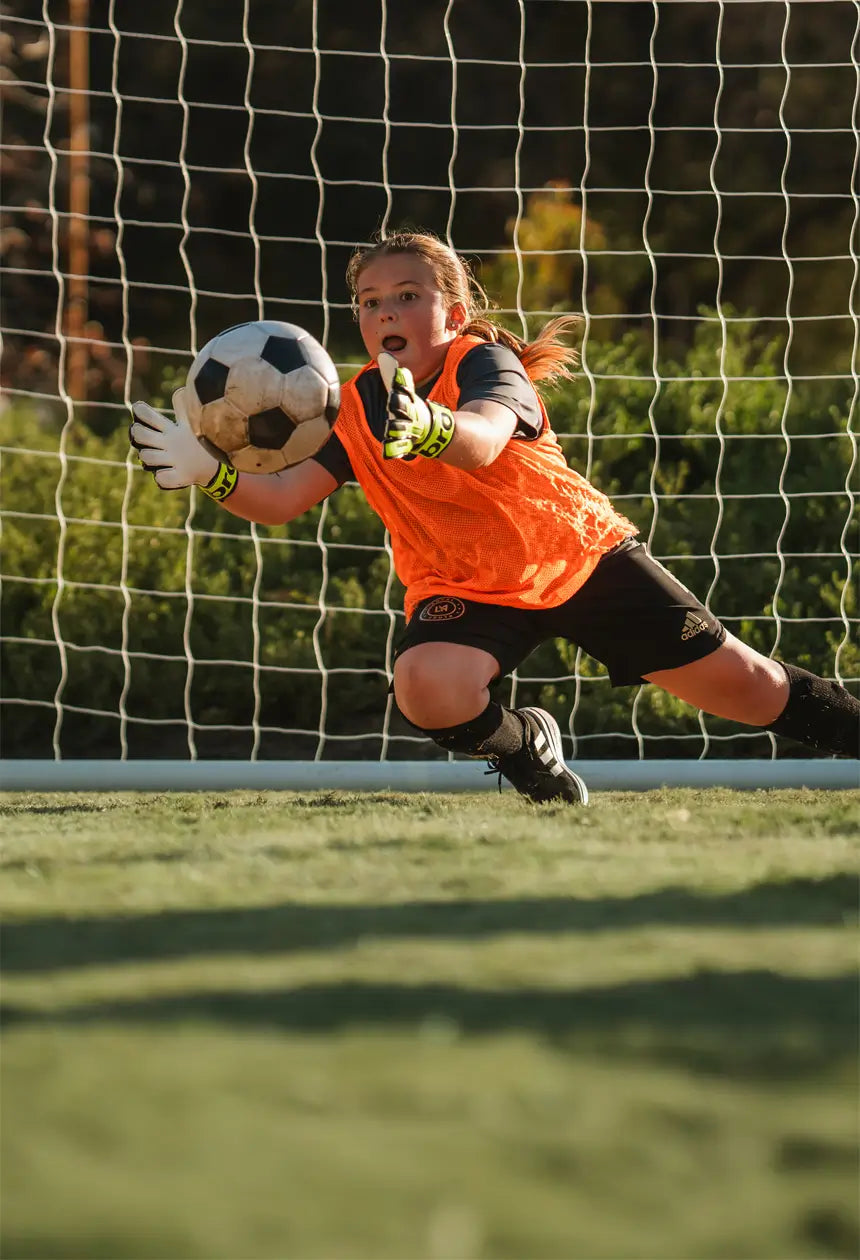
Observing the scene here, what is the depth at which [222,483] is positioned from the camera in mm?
3000

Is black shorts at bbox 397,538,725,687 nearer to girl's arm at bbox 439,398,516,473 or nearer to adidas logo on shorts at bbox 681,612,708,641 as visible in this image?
adidas logo on shorts at bbox 681,612,708,641

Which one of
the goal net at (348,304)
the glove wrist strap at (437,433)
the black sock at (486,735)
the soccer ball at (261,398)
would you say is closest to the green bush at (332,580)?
the goal net at (348,304)

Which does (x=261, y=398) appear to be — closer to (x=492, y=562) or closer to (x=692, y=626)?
(x=492, y=562)

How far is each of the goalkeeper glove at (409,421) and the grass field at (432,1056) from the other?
67cm

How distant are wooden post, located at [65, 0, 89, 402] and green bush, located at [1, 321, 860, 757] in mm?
2263

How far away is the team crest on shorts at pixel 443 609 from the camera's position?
3057mm

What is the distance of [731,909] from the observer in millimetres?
1896

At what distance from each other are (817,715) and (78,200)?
19.8 feet

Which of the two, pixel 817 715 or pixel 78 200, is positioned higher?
pixel 78 200

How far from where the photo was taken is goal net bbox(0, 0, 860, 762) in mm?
4766

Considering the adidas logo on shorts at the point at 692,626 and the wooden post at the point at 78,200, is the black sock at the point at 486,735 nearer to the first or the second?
the adidas logo on shorts at the point at 692,626

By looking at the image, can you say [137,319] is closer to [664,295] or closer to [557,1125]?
[664,295]

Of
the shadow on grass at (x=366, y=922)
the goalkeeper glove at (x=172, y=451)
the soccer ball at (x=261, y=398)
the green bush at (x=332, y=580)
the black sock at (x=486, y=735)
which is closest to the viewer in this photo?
the shadow on grass at (x=366, y=922)

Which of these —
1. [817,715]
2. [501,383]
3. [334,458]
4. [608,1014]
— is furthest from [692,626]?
[608,1014]
